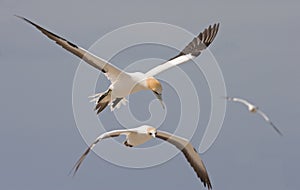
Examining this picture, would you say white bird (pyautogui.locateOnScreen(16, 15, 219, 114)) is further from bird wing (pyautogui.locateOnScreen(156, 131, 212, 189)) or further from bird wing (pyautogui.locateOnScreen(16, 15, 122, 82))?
bird wing (pyautogui.locateOnScreen(156, 131, 212, 189))

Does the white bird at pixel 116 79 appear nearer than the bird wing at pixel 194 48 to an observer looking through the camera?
Yes

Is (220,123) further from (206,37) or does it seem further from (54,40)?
(54,40)

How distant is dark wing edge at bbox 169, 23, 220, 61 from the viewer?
2675cm

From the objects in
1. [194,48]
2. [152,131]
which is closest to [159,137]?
[152,131]

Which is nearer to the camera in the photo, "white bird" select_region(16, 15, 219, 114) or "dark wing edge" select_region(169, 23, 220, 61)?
"white bird" select_region(16, 15, 219, 114)

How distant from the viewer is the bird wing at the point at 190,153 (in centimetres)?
2531

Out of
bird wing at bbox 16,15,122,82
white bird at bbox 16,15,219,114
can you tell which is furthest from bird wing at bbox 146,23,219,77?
bird wing at bbox 16,15,122,82

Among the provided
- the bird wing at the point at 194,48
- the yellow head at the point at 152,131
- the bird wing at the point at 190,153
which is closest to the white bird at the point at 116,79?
the bird wing at the point at 194,48

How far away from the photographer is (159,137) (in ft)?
82.8

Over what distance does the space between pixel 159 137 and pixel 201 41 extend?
3.65m

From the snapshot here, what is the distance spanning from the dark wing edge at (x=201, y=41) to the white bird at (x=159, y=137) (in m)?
2.57

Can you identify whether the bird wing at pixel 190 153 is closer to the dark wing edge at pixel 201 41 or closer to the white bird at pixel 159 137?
the white bird at pixel 159 137

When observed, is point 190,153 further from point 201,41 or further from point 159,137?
point 201,41

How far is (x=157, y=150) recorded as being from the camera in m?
25.7
